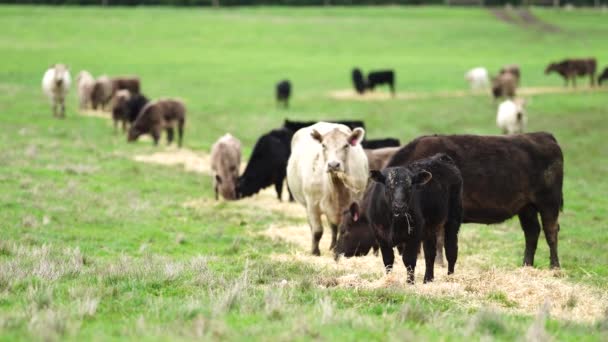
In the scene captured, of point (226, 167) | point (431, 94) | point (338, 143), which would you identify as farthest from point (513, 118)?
point (338, 143)

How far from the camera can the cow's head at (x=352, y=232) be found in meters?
12.7

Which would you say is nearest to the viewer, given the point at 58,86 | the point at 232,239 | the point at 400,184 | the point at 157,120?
the point at 400,184

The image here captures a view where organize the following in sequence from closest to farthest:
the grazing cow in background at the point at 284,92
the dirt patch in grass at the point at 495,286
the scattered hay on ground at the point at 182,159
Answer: the dirt patch in grass at the point at 495,286 → the scattered hay on ground at the point at 182,159 → the grazing cow in background at the point at 284,92

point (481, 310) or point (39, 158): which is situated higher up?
point (481, 310)

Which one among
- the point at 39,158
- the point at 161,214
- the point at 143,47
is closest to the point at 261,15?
the point at 143,47

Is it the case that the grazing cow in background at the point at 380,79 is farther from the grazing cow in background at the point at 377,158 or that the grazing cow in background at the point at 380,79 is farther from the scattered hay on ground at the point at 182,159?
the grazing cow in background at the point at 377,158

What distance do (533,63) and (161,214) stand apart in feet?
150

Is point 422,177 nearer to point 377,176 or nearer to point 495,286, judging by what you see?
point 377,176

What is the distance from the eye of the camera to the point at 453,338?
6.43 meters

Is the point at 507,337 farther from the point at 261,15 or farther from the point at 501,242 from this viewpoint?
the point at 261,15

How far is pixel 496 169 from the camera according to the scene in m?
11.7

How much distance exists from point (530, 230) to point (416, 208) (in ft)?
11.7

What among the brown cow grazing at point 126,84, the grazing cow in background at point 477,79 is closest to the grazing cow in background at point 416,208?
the brown cow grazing at point 126,84

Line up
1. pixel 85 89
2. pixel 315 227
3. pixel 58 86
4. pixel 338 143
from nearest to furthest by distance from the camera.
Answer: pixel 338 143 → pixel 315 227 → pixel 58 86 → pixel 85 89
